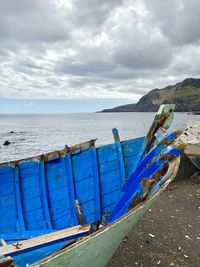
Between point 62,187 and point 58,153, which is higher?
point 58,153

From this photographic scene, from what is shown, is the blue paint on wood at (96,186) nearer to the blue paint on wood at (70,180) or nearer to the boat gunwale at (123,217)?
the blue paint on wood at (70,180)

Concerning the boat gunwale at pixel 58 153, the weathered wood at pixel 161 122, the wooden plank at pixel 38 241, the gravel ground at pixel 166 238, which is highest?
the weathered wood at pixel 161 122

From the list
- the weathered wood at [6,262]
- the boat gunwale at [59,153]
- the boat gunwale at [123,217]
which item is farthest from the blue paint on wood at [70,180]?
the weathered wood at [6,262]

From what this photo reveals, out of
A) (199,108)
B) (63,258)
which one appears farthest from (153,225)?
(199,108)

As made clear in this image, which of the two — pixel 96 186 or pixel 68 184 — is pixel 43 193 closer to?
pixel 68 184

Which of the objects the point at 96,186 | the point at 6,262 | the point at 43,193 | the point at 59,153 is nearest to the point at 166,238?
the point at 96,186

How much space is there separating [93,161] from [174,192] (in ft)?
14.3

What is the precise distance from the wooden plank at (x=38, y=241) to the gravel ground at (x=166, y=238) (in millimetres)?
1332

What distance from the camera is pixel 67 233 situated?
4.32 meters

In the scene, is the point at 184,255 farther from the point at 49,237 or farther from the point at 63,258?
the point at 63,258

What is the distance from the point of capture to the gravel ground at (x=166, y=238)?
532cm

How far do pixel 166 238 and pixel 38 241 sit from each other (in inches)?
128

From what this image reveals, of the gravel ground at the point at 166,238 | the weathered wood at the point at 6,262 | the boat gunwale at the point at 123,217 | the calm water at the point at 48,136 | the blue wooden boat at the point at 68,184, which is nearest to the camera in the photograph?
the boat gunwale at the point at 123,217

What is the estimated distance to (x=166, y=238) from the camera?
20.4ft
